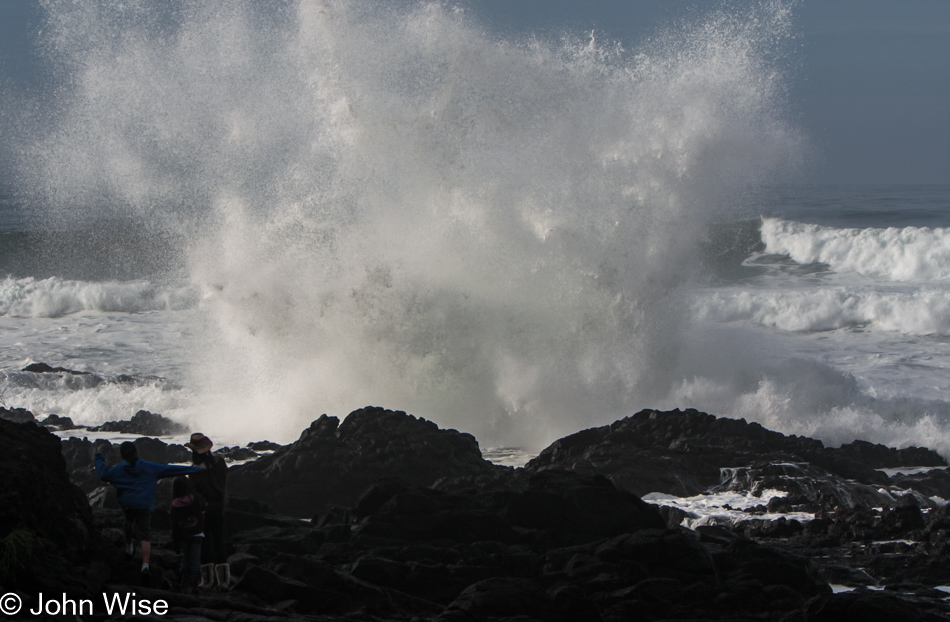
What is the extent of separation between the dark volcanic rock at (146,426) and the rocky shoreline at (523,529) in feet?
9.36

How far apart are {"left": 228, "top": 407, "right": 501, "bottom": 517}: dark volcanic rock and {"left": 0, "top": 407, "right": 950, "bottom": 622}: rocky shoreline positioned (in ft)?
0.10

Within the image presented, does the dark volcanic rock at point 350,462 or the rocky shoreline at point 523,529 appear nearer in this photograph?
the rocky shoreline at point 523,529

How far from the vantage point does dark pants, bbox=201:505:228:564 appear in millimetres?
8703

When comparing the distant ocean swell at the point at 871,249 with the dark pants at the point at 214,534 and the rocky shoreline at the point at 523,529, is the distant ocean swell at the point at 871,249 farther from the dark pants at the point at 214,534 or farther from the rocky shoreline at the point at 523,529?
the dark pants at the point at 214,534

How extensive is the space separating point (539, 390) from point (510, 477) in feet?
20.6

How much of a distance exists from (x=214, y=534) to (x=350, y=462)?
7033 mm

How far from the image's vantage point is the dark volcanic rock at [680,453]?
16.0 metres

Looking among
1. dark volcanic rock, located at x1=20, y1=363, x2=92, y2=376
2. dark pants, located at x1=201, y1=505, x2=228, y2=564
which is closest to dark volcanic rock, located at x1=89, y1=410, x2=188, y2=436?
dark volcanic rock, located at x1=20, y1=363, x2=92, y2=376

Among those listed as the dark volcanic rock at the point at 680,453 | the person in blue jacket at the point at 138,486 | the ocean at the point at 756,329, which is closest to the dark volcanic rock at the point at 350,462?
the dark volcanic rock at the point at 680,453

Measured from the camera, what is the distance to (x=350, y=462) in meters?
15.7

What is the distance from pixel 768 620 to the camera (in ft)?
32.4

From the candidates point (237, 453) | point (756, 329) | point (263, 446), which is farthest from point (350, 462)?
point (756, 329)

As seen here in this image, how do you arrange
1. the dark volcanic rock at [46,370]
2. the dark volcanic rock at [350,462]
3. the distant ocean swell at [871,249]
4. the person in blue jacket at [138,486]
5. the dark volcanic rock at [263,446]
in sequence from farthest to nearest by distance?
the distant ocean swell at [871,249]
the dark volcanic rock at [46,370]
the dark volcanic rock at [263,446]
the dark volcanic rock at [350,462]
the person in blue jacket at [138,486]

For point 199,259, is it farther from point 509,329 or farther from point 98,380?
point 509,329
